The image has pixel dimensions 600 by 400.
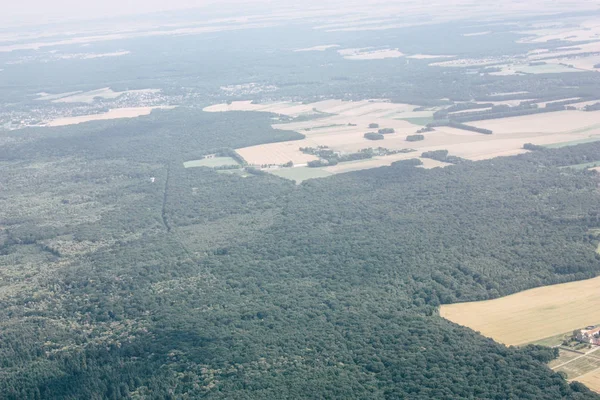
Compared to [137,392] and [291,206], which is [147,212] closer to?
[291,206]

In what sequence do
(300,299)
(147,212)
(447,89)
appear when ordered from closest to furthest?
(300,299) → (147,212) → (447,89)

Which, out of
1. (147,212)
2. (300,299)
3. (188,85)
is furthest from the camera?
(188,85)

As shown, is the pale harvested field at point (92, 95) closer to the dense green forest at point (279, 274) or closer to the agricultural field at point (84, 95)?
the agricultural field at point (84, 95)

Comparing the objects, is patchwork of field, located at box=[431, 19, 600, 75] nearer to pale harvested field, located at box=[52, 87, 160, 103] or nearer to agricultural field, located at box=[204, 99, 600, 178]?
agricultural field, located at box=[204, 99, 600, 178]

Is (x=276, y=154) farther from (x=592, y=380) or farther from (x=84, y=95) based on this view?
(x=84, y=95)

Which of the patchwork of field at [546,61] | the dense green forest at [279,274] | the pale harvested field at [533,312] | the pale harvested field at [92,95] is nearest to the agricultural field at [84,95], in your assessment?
the pale harvested field at [92,95]

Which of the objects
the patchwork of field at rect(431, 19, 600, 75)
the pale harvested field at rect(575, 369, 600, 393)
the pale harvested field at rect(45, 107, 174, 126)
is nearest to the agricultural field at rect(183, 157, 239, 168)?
the pale harvested field at rect(45, 107, 174, 126)

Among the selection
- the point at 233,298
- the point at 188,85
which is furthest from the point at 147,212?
the point at 188,85
